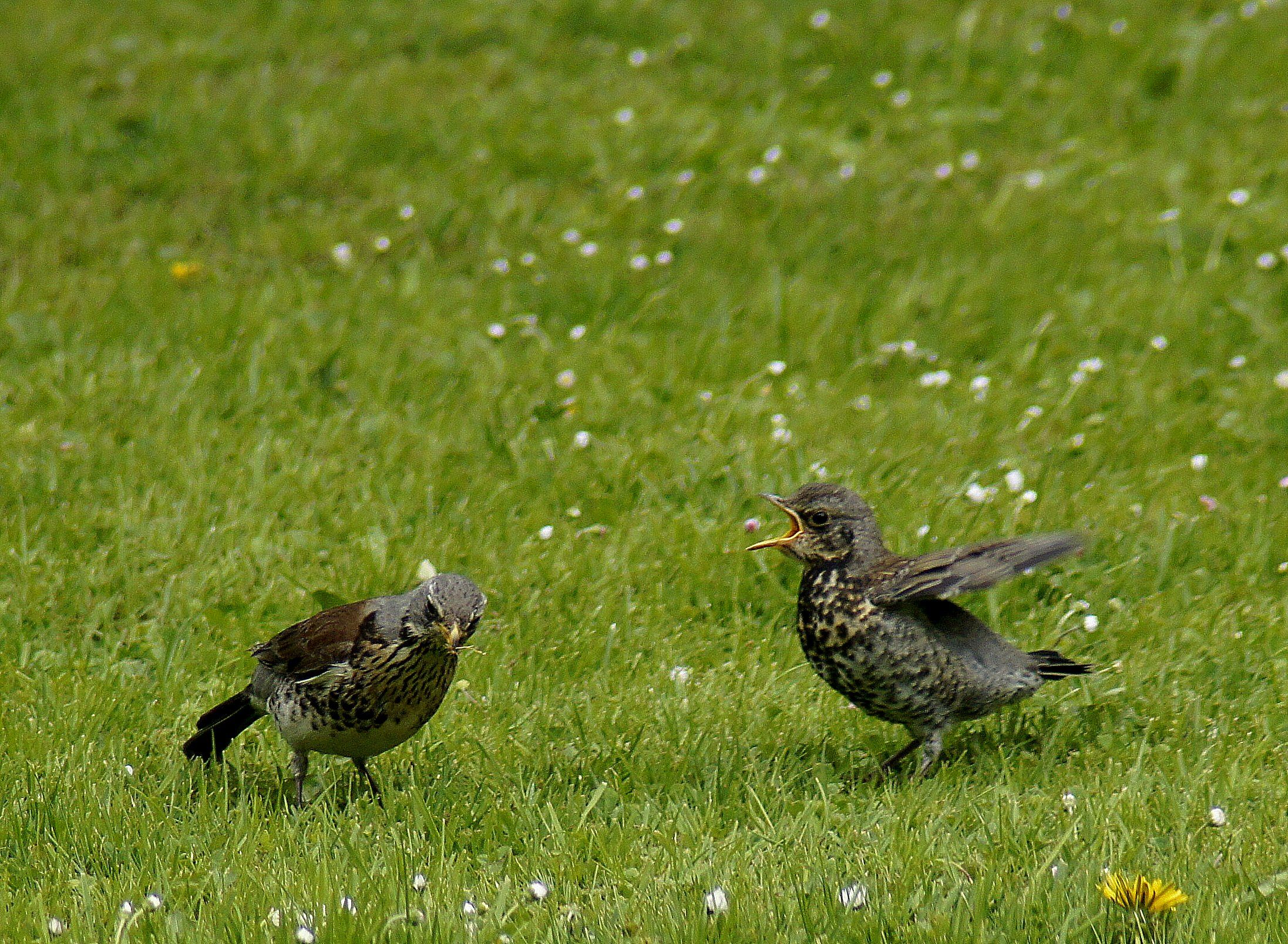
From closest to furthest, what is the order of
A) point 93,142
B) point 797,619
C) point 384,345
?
point 797,619 < point 384,345 < point 93,142

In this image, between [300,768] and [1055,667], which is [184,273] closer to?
[300,768]

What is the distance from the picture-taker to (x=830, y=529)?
218 inches

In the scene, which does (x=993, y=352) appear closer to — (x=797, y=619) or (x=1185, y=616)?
(x=1185, y=616)

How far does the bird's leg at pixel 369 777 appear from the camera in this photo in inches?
205

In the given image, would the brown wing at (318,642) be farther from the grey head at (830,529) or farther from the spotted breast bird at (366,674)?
the grey head at (830,529)

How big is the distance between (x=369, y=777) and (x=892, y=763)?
164cm

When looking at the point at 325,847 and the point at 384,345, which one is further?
the point at 384,345

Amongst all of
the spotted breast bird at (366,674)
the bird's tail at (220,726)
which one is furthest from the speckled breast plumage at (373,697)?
the bird's tail at (220,726)

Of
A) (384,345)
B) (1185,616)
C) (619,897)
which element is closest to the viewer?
(619,897)

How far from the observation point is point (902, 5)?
11.8 metres

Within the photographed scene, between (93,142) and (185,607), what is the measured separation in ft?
16.0

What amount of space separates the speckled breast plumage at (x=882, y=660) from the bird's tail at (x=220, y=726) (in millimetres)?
1802

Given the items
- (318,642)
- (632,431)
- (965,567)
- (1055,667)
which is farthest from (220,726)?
(632,431)

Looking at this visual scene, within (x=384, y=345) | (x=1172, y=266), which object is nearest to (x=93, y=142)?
(x=384, y=345)
